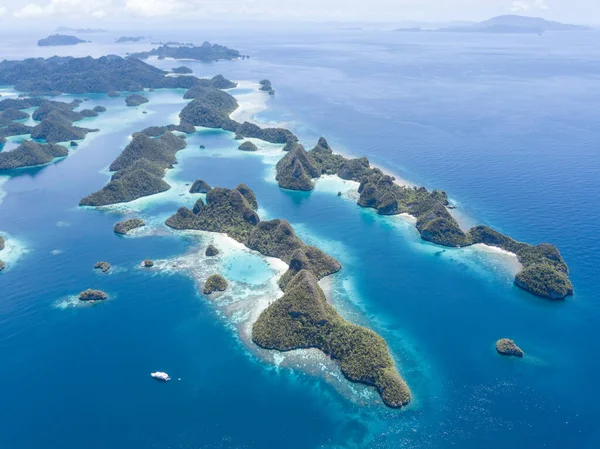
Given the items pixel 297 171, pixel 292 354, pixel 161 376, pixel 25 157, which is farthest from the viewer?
pixel 25 157

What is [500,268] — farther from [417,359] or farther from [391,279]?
[417,359]

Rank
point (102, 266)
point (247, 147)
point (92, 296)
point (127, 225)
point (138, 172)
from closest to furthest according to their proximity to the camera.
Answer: point (92, 296)
point (102, 266)
point (127, 225)
point (138, 172)
point (247, 147)

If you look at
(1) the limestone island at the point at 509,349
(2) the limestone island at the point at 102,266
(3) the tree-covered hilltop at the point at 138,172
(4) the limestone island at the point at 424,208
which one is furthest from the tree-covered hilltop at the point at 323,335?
(3) the tree-covered hilltop at the point at 138,172

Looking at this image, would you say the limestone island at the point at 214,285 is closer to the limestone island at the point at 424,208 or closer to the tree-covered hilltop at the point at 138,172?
the limestone island at the point at 424,208

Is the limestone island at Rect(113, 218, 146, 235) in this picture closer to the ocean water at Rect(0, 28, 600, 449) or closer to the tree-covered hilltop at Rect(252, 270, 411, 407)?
the ocean water at Rect(0, 28, 600, 449)

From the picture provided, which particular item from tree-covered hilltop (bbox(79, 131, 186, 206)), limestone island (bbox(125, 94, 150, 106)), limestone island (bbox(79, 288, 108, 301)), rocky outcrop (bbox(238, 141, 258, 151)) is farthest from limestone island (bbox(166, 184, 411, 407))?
limestone island (bbox(125, 94, 150, 106))

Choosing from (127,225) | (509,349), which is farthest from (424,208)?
(127,225)

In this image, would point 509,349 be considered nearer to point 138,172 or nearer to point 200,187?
point 200,187
